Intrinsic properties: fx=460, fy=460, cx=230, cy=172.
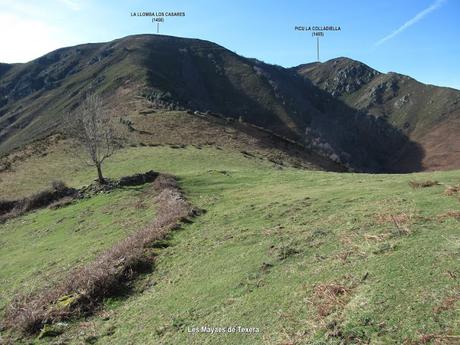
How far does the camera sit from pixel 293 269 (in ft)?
44.4

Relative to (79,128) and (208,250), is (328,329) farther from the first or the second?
(79,128)

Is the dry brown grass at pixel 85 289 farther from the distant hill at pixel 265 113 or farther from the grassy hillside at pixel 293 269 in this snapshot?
the distant hill at pixel 265 113

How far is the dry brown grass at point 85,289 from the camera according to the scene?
47.9ft

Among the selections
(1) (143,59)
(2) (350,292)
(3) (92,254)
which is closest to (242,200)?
(3) (92,254)

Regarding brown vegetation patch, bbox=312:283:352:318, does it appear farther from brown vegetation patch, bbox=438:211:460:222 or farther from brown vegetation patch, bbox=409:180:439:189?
brown vegetation patch, bbox=409:180:439:189

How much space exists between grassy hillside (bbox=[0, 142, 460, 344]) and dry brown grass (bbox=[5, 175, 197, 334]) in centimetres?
68

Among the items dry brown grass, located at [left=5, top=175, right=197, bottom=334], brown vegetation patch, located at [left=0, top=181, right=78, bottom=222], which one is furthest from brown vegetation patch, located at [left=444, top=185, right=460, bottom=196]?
brown vegetation patch, located at [left=0, top=181, right=78, bottom=222]

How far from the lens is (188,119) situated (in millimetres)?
77000

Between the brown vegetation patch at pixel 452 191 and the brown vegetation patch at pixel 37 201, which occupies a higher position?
the brown vegetation patch at pixel 452 191

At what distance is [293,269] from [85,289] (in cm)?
724

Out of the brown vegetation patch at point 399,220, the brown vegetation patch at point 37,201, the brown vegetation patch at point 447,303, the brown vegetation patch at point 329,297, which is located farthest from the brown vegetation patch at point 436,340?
the brown vegetation patch at point 37,201

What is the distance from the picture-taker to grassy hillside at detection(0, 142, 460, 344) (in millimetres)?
9492

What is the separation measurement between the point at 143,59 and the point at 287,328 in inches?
7085

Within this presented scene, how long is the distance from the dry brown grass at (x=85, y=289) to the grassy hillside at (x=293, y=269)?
2.22 feet
